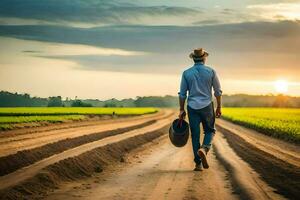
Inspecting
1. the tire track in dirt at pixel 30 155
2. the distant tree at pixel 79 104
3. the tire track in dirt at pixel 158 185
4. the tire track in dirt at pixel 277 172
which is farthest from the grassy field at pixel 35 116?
the distant tree at pixel 79 104

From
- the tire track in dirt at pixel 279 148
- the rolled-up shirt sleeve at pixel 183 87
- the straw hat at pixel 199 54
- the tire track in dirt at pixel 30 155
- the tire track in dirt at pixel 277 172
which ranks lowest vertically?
the tire track in dirt at pixel 279 148

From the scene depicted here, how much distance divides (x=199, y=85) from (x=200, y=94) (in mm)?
205

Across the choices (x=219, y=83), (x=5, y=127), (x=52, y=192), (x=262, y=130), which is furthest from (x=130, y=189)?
(x=262, y=130)

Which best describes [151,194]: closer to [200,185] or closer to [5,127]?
[200,185]

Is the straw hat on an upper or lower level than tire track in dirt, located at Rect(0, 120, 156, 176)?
upper

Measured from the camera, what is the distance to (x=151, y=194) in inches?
362

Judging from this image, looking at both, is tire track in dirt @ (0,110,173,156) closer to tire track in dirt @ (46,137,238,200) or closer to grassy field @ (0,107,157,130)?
tire track in dirt @ (46,137,238,200)

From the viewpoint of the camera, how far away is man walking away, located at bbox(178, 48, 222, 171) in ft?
42.2

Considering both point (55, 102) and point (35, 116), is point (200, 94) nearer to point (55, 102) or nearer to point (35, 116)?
point (35, 116)

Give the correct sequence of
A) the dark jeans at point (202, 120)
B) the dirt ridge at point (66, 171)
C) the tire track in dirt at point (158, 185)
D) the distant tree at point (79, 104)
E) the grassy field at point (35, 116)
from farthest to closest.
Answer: the distant tree at point (79, 104) < the grassy field at point (35, 116) < the dark jeans at point (202, 120) < the dirt ridge at point (66, 171) < the tire track in dirt at point (158, 185)

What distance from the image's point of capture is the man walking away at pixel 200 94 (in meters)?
12.9

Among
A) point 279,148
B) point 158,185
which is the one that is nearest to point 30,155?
point 158,185

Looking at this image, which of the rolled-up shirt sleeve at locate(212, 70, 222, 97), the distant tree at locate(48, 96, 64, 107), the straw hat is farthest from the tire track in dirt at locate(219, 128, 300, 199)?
the distant tree at locate(48, 96, 64, 107)

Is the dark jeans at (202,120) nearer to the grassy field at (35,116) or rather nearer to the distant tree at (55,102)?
the grassy field at (35,116)
